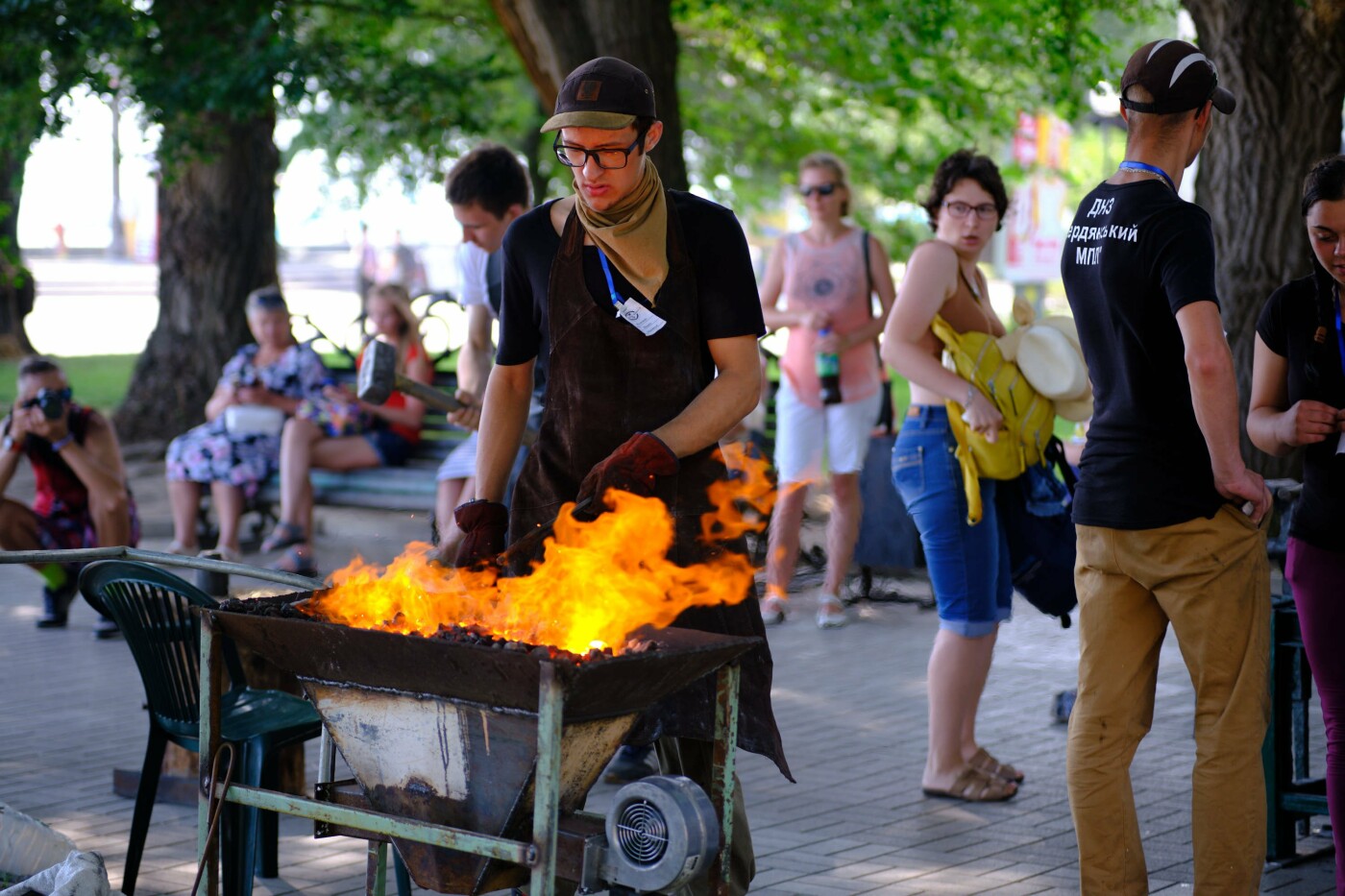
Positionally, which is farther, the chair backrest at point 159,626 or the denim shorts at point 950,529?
the denim shorts at point 950,529

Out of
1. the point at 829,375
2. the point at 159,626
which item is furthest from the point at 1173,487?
the point at 829,375

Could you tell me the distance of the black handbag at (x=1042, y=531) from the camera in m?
5.11

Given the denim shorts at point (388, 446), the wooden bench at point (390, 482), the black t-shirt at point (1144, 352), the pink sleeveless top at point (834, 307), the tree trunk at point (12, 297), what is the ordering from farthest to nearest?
the tree trunk at point (12, 297) < the denim shorts at point (388, 446) < the wooden bench at point (390, 482) < the pink sleeveless top at point (834, 307) < the black t-shirt at point (1144, 352)

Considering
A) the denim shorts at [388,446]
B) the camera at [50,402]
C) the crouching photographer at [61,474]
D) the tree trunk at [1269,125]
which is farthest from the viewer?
the denim shorts at [388,446]

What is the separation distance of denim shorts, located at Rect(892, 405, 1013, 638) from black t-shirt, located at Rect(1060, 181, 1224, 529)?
51.8 inches

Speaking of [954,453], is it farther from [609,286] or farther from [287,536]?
[287,536]

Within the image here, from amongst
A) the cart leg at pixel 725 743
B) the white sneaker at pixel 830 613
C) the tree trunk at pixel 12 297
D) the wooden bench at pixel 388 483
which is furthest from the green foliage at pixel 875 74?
the tree trunk at pixel 12 297

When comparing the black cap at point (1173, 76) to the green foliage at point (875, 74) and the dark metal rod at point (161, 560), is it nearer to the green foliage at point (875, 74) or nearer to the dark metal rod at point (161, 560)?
the dark metal rod at point (161, 560)

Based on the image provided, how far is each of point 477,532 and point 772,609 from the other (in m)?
5.12

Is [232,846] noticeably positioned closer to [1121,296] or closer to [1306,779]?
[1121,296]

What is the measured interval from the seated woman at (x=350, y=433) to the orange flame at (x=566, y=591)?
5966 mm

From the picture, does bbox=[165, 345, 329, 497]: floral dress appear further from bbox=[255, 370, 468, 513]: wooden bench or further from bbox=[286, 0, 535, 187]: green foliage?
bbox=[286, 0, 535, 187]: green foliage

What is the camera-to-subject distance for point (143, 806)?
448cm

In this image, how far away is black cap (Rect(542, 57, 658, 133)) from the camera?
11.2 feet
